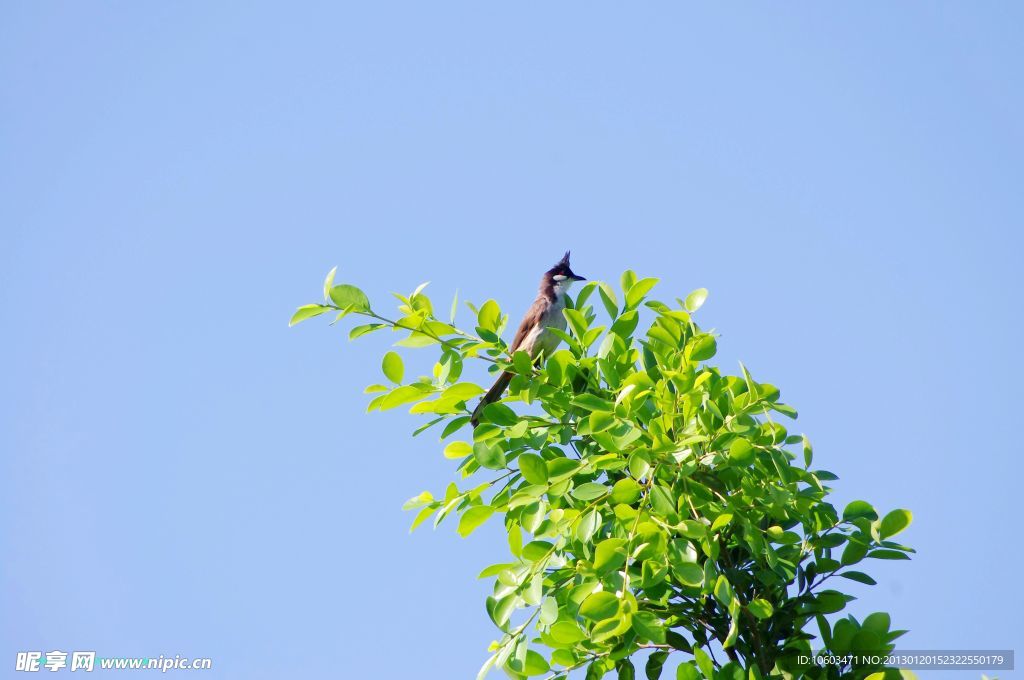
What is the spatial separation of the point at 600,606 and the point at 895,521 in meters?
1.14

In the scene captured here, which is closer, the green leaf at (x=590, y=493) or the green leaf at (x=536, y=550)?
the green leaf at (x=590, y=493)

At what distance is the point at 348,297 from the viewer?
3.57 m

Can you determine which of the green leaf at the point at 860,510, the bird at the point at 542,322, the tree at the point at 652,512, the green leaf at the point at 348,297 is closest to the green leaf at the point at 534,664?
the tree at the point at 652,512

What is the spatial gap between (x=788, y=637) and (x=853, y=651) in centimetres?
22

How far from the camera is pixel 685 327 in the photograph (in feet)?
12.3

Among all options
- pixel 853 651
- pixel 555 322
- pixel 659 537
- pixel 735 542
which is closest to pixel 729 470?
pixel 735 542

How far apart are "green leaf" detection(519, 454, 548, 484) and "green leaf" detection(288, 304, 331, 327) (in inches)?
36.9

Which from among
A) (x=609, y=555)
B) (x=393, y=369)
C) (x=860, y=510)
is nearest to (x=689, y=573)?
(x=609, y=555)

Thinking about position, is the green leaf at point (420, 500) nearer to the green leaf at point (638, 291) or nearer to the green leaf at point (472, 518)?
the green leaf at point (472, 518)

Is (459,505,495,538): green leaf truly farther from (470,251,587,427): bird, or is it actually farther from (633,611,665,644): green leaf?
(470,251,587,427): bird

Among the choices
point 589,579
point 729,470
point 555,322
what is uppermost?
point 555,322

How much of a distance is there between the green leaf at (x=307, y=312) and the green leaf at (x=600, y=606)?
1463 mm

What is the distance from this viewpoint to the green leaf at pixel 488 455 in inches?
143

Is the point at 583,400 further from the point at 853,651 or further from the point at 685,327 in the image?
the point at 853,651
